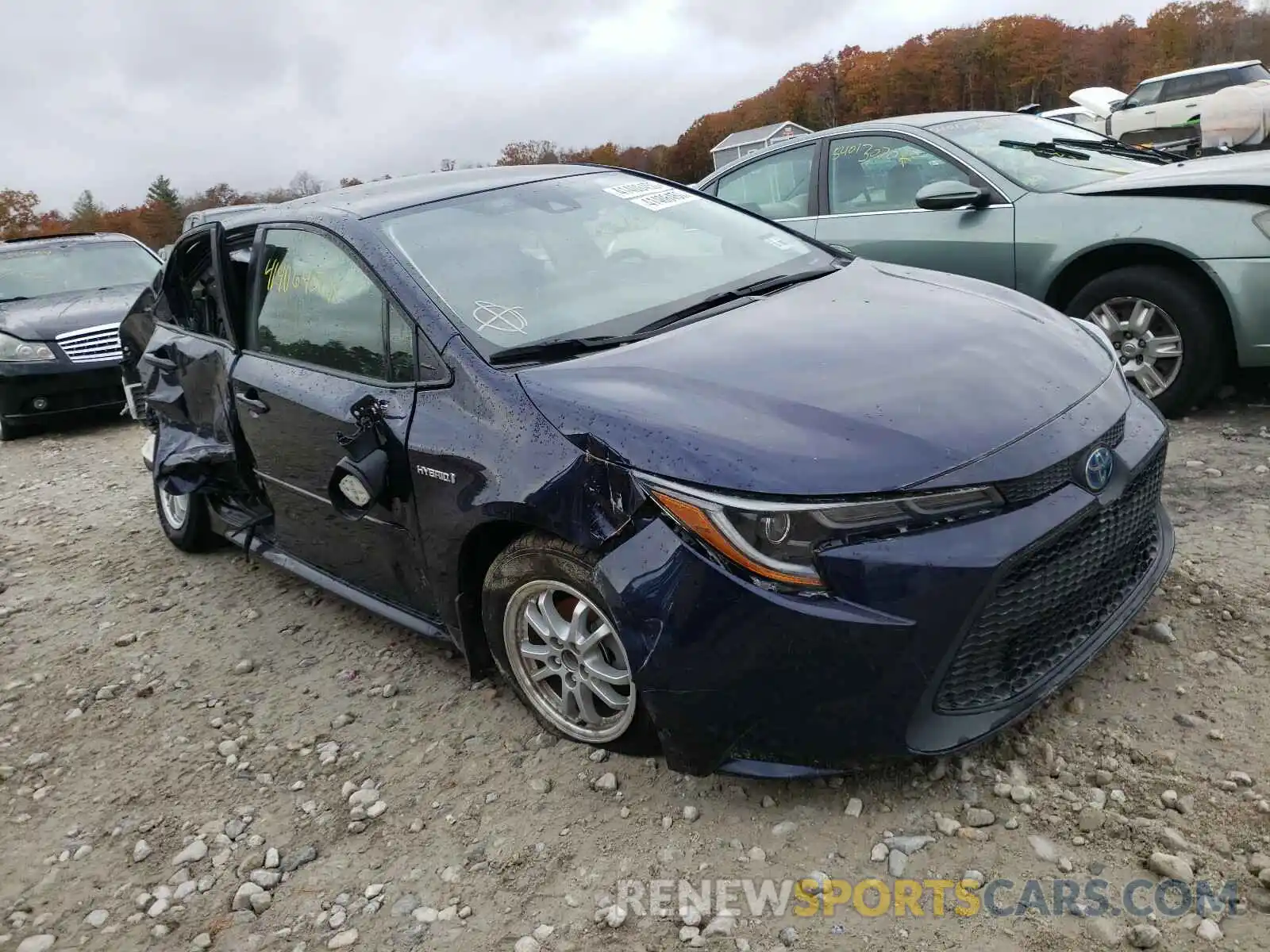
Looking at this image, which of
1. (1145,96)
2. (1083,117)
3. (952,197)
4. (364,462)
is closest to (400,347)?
(364,462)

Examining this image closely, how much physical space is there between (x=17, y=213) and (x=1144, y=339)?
4528cm

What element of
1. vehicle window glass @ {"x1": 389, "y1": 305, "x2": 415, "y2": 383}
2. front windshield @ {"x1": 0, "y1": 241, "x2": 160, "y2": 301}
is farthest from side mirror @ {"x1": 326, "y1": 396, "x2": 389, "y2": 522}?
front windshield @ {"x1": 0, "y1": 241, "x2": 160, "y2": 301}

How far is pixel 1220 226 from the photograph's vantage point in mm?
4078

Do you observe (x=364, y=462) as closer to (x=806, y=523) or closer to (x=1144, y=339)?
(x=806, y=523)

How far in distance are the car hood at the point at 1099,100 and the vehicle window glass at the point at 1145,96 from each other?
0.76m

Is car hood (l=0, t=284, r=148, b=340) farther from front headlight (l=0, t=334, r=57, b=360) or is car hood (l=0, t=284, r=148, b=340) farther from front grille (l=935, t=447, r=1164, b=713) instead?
front grille (l=935, t=447, r=1164, b=713)

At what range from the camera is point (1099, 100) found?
24.6 m

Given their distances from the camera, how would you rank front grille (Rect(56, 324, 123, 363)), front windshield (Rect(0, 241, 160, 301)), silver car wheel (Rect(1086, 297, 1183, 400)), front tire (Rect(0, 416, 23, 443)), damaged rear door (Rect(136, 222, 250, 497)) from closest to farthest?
damaged rear door (Rect(136, 222, 250, 497)) → silver car wheel (Rect(1086, 297, 1183, 400)) → front grille (Rect(56, 324, 123, 363)) → front tire (Rect(0, 416, 23, 443)) → front windshield (Rect(0, 241, 160, 301))

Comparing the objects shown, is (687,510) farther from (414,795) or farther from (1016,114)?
(1016,114)

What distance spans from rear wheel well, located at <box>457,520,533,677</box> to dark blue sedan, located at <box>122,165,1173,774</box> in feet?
0.04

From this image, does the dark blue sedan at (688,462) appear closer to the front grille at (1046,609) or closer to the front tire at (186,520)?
the front grille at (1046,609)

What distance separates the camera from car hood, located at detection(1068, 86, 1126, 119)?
22.4m

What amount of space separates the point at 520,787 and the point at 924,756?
111 cm

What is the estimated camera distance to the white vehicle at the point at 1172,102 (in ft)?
59.6
